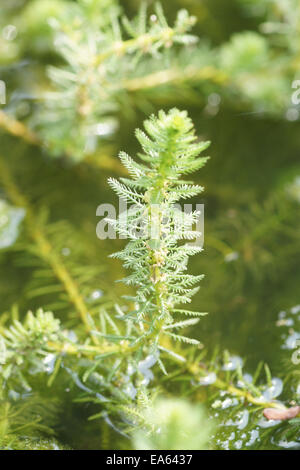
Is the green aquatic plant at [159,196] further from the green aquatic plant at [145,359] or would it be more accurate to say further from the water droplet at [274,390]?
the water droplet at [274,390]

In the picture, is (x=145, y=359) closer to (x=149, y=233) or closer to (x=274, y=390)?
(x=274, y=390)

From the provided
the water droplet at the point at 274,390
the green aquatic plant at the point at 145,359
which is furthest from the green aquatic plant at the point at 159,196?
the water droplet at the point at 274,390

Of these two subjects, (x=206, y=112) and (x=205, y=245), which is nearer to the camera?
(x=205, y=245)

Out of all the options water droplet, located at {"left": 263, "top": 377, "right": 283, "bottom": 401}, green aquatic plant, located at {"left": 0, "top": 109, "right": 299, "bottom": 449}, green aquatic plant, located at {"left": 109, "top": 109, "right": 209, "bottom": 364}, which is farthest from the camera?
water droplet, located at {"left": 263, "top": 377, "right": 283, "bottom": 401}

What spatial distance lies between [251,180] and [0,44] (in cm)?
129

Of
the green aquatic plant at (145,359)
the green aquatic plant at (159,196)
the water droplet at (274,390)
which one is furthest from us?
the water droplet at (274,390)

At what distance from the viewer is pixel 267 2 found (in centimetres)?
210

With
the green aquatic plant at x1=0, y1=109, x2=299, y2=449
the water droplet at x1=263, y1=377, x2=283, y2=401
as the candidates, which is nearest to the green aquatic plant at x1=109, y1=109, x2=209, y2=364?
the green aquatic plant at x1=0, y1=109, x2=299, y2=449

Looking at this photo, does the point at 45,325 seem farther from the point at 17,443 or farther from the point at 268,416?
the point at 268,416

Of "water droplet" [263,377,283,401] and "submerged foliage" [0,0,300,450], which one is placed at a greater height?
"submerged foliage" [0,0,300,450]

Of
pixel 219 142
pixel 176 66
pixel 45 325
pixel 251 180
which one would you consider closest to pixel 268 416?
pixel 45 325

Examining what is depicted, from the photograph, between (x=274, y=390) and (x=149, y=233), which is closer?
(x=149, y=233)

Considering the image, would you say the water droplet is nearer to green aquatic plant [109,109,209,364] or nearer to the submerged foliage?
the submerged foliage

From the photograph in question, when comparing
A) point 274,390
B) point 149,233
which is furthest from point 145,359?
point 149,233
